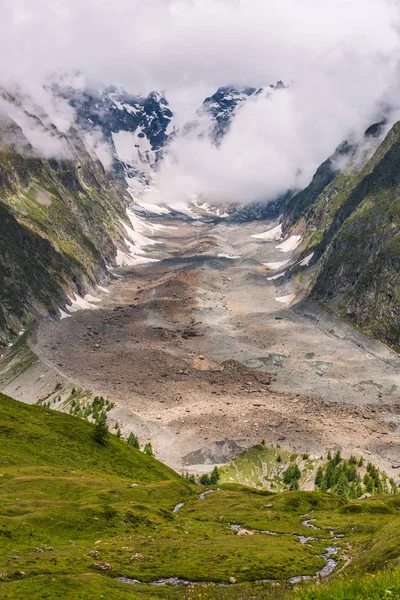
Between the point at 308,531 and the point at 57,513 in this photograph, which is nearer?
the point at 57,513

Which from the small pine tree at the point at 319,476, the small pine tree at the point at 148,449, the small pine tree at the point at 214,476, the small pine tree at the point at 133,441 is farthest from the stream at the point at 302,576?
the small pine tree at the point at 133,441

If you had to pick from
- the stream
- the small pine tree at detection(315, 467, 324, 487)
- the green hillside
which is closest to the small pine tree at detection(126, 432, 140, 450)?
the green hillside

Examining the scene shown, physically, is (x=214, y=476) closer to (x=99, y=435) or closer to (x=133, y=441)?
(x=133, y=441)

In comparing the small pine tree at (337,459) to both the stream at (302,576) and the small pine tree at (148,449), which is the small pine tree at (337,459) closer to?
the small pine tree at (148,449)

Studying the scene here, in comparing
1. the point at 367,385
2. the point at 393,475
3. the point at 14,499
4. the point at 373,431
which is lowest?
the point at 14,499

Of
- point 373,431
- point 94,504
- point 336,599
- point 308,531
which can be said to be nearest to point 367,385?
point 373,431

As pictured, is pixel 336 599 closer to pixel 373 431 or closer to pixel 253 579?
pixel 253 579

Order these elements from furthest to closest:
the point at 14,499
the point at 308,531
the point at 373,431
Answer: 1. the point at 373,431
2. the point at 308,531
3. the point at 14,499

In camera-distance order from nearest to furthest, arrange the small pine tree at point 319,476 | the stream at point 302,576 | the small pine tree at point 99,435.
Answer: the stream at point 302,576
the small pine tree at point 99,435
the small pine tree at point 319,476

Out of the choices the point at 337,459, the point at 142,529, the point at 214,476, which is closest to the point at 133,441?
the point at 214,476
